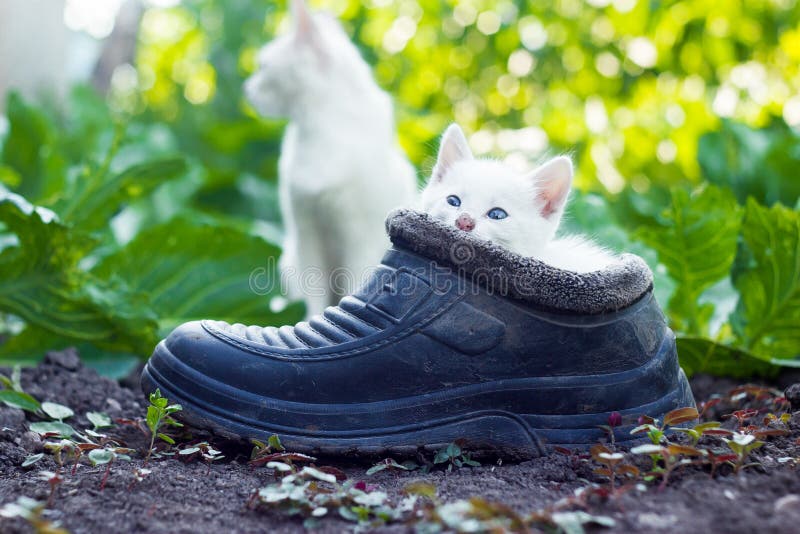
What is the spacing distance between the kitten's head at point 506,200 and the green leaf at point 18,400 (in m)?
0.83

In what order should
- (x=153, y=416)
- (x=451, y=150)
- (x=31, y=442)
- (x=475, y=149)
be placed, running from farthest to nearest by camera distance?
(x=475, y=149), (x=451, y=150), (x=31, y=442), (x=153, y=416)

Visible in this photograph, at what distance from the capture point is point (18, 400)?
56.2 inches

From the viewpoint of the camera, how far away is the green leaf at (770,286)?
1.81 metres

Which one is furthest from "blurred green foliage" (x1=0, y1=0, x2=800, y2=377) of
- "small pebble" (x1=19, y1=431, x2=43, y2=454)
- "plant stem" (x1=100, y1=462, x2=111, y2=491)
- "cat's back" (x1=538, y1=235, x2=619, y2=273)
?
"plant stem" (x1=100, y1=462, x2=111, y2=491)

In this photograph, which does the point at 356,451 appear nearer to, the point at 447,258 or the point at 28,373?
the point at 447,258

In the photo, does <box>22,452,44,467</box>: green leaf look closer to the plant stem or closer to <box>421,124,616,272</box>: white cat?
the plant stem

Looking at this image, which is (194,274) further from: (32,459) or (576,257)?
(576,257)

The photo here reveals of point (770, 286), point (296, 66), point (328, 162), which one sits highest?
point (296, 66)

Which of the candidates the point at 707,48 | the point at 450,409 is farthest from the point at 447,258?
the point at 707,48

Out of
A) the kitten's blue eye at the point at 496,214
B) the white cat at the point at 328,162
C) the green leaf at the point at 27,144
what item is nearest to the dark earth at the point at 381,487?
the kitten's blue eye at the point at 496,214

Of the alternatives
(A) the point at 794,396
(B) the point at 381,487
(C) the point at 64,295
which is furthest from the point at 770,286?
(C) the point at 64,295

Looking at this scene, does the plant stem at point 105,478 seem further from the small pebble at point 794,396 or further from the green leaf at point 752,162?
the green leaf at point 752,162

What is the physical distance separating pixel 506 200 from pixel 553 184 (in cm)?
11

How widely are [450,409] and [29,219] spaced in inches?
45.2
